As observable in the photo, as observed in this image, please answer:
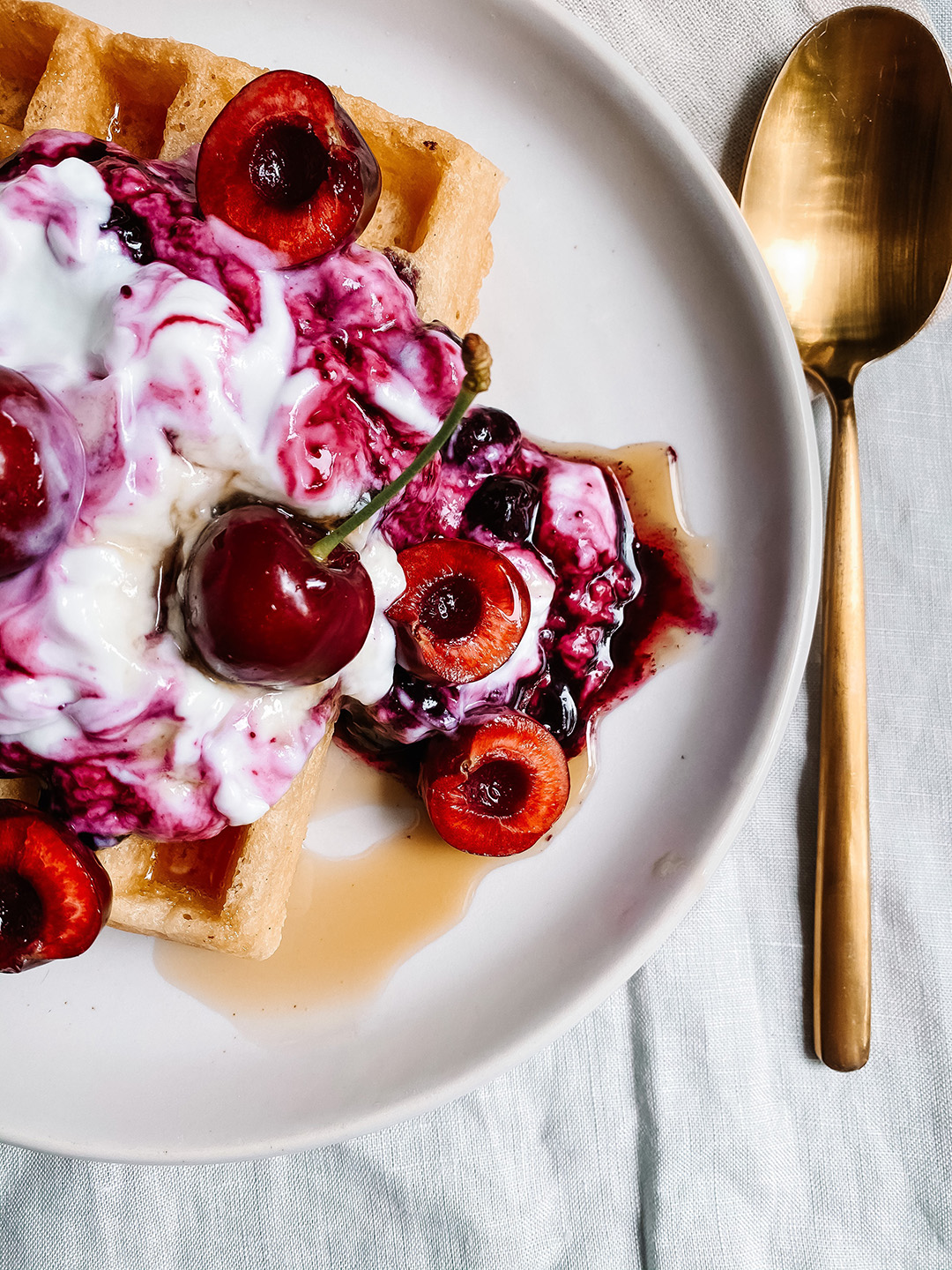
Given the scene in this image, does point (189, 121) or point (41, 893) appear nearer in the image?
point (41, 893)

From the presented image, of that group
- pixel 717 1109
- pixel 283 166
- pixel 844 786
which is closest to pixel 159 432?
pixel 283 166

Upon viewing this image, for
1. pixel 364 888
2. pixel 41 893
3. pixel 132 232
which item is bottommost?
pixel 364 888

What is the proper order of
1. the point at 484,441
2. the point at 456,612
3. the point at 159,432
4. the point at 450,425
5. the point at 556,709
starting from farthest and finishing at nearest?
the point at 556,709
the point at 484,441
the point at 456,612
the point at 159,432
the point at 450,425

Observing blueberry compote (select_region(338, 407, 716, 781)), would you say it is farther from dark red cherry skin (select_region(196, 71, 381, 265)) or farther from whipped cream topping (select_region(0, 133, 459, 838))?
dark red cherry skin (select_region(196, 71, 381, 265))

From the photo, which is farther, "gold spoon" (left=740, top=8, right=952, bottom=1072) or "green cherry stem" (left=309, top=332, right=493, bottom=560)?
"gold spoon" (left=740, top=8, right=952, bottom=1072)

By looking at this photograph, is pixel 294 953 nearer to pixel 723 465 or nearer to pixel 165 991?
pixel 165 991

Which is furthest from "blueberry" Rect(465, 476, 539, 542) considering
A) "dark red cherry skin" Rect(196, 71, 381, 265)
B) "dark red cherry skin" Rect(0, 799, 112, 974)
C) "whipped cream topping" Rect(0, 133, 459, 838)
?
"dark red cherry skin" Rect(0, 799, 112, 974)

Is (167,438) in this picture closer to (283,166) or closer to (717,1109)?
(283,166)
